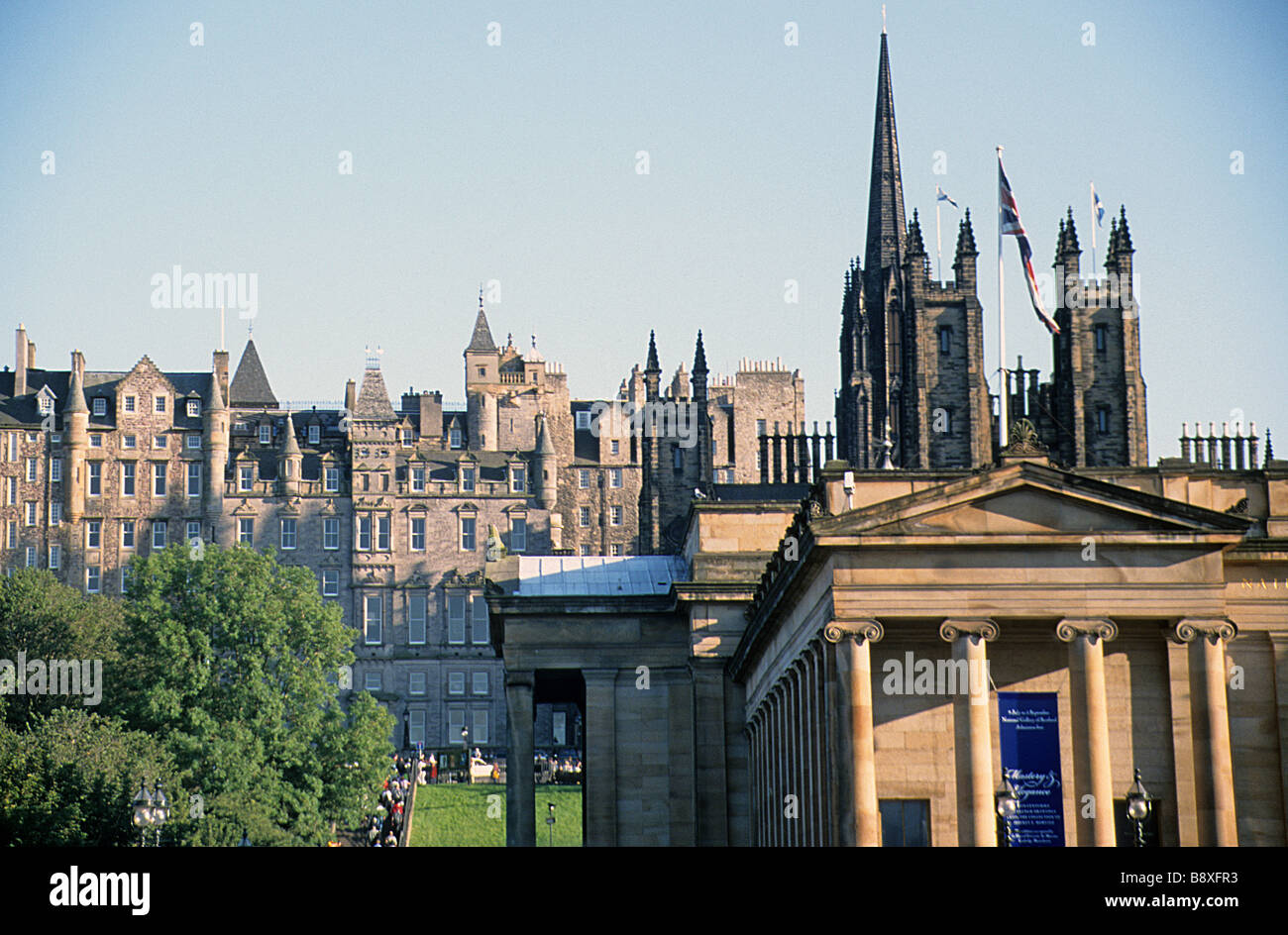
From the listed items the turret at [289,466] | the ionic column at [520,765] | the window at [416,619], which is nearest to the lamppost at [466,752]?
the window at [416,619]

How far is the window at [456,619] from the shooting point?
170m

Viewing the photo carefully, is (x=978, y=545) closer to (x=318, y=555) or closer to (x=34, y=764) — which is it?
(x=34, y=764)

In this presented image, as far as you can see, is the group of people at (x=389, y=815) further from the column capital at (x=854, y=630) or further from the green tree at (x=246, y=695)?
the column capital at (x=854, y=630)

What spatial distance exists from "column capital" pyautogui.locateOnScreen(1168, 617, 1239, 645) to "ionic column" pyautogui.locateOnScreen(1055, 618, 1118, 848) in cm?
140

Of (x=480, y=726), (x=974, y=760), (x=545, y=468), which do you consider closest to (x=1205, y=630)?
(x=974, y=760)

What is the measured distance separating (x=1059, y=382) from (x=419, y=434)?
7662 centimetres

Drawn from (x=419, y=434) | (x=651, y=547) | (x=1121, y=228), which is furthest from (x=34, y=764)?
(x=419, y=434)

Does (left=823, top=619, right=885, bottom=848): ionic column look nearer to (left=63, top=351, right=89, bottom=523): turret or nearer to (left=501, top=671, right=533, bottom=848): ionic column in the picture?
(left=501, top=671, right=533, bottom=848): ionic column

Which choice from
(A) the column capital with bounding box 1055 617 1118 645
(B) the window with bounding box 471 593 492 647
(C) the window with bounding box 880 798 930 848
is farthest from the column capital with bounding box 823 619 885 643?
(B) the window with bounding box 471 593 492 647

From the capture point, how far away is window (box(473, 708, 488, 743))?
544 feet

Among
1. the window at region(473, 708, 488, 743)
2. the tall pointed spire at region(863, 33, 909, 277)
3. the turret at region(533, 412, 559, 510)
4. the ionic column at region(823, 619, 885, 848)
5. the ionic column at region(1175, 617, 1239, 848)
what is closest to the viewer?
the ionic column at region(1175, 617, 1239, 848)

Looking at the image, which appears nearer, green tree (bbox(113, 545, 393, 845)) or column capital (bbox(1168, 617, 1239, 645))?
column capital (bbox(1168, 617, 1239, 645))

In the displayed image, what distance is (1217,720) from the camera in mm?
45750

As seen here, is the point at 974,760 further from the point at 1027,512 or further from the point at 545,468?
the point at 545,468
